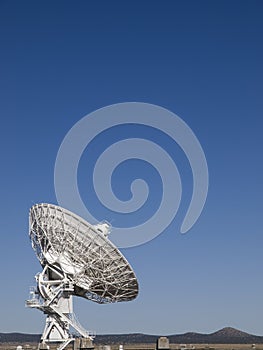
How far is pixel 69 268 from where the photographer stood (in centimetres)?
5516

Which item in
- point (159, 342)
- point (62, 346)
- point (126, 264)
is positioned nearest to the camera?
point (159, 342)

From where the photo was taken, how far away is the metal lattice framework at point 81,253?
52156 millimetres

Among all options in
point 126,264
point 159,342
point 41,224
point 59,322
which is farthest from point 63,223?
point 159,342

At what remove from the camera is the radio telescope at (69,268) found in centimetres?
5238

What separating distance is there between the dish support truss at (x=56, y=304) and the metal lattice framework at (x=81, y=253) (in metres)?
0.84

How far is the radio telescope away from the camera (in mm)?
52375

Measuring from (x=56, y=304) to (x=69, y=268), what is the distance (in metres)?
4.05

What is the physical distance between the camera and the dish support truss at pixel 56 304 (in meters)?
55.7

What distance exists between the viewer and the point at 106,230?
55500mm

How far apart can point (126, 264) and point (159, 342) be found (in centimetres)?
3469

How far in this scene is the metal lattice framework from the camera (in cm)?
5216

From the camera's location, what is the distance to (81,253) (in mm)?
53375

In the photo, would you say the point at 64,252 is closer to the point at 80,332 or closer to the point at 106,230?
the point at 106,230

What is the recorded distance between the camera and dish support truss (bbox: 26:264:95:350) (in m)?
55.7
